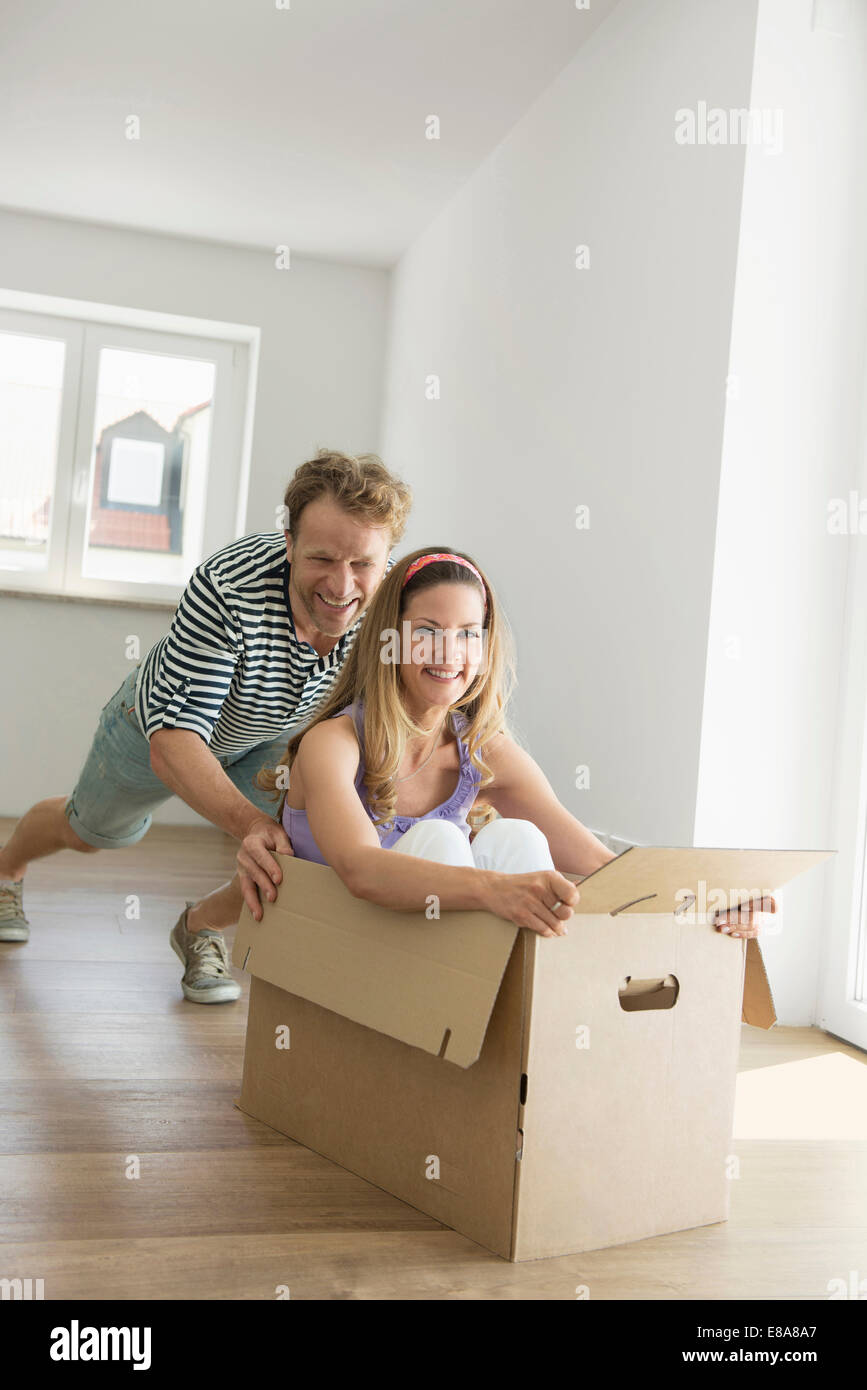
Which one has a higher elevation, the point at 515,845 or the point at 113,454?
the point at 113,454

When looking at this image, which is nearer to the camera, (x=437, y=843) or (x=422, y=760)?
(x=437, y=843)

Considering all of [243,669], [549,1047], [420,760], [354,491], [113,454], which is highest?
[113,454]

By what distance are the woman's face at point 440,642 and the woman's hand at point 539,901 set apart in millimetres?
379

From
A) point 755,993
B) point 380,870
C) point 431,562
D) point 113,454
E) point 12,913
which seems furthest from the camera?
point 113,454

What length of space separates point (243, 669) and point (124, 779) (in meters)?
0.34

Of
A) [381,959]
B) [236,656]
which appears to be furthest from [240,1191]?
[236,656]

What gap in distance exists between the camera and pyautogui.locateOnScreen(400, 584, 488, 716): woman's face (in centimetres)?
140

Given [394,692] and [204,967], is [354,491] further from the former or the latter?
[204,967]

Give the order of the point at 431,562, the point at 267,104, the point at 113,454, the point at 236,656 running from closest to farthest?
the point at 431,562
the point at 236,656
the point at 267,104
the point at 113,454

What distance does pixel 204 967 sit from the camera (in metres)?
1.98

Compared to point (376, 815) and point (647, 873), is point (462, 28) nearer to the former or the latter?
point (376, 815)

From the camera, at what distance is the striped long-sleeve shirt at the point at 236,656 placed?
1.68 metres

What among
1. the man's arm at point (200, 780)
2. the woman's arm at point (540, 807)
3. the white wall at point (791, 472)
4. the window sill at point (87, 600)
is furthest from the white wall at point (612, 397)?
the window sill at point (87, 600)

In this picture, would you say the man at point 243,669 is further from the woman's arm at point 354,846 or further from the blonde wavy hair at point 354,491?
the woman's arm at point 354,846
